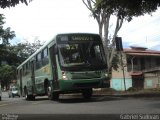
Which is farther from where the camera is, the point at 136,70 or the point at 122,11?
the point at 136,70

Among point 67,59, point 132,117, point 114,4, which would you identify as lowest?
point 132,117

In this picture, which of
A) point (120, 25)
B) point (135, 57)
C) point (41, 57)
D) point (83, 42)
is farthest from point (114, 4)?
point (135, 57)

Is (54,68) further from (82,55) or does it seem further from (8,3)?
(8,3)

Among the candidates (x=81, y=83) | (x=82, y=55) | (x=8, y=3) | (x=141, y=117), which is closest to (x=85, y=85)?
(x=81, y=83)

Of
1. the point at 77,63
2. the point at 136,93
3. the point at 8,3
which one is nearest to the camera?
the point at 8,3

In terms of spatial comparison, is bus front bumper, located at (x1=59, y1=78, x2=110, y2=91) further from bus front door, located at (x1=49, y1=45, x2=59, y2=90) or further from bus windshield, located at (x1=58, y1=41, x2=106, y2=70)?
bus front door, located at (x1=49, y1=45, x2=59, y2=90)

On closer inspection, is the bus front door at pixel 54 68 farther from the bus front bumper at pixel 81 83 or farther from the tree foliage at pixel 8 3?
the tree foliage at pixel 8 3

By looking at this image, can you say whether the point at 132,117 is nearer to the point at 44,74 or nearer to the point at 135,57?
the point at 44,74

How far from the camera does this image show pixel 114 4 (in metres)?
20.2

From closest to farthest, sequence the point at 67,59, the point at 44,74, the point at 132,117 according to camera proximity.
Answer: the point at 132,117 → the point at 67,59 → the point at 44,74

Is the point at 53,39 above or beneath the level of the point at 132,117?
above

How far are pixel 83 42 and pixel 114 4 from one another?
286cm

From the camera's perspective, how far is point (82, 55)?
71.6 feet

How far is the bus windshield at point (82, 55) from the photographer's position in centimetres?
2172
